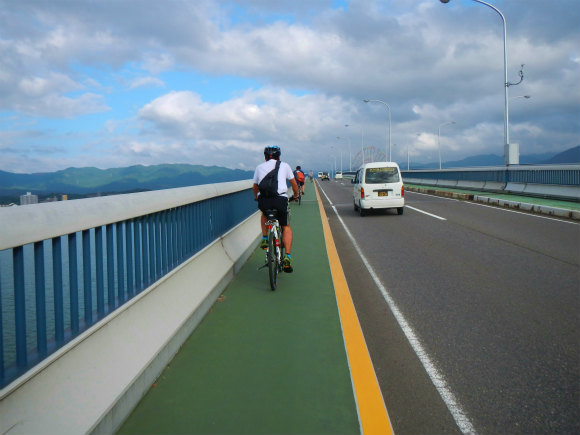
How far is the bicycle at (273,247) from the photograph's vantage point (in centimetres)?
705

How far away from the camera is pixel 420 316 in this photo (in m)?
6.07

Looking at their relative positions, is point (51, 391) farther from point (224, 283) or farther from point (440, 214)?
point (440, 214)

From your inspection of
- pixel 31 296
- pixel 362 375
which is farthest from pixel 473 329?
pixel 31 296

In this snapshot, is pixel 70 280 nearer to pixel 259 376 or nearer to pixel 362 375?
pixel 259 376

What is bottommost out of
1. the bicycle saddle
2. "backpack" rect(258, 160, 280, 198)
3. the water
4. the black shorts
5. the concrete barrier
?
the concrete barrier

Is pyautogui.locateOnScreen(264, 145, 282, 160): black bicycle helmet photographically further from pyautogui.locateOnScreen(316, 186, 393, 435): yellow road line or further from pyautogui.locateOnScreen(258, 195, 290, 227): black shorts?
pyautogui.locateOnScreen(316, 186, 393, 435): yellow road line

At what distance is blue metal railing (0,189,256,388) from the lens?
2.58m

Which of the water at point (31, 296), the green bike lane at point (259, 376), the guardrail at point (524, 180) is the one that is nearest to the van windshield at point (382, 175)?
the guardrail at point (524, 180)

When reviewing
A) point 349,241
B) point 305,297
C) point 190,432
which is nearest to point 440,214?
point 349,241

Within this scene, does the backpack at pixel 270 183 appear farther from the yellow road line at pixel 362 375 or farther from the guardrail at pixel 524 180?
the guardrail at pixel 524 180

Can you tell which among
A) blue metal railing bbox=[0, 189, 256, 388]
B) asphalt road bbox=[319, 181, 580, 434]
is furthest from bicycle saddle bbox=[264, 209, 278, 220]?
blue metal railing bbox=[0, 189, 256, 388]

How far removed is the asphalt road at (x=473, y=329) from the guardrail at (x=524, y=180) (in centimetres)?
1138

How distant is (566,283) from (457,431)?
16.7ft

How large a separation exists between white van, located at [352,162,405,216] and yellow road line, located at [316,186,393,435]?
12.6 meters
